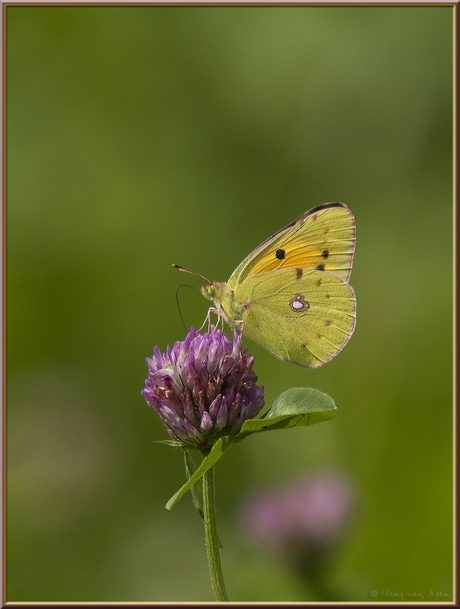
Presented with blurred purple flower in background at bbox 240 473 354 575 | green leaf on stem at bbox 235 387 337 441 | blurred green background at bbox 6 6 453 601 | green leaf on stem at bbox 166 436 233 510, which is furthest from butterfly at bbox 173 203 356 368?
blurred green background at bbox 6 6 453 601

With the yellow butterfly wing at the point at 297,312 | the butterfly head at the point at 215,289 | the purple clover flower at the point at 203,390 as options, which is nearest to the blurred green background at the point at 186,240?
the yellow butterfly wing at the point at 297,312

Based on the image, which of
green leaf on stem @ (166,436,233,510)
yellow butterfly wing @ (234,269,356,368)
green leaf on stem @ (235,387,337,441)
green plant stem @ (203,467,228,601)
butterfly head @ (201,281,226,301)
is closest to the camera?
green plant stem @ (203,467,228,601)

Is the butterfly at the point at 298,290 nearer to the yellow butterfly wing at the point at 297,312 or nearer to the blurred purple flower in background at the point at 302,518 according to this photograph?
the yellow butterfly wing at the point at 297,312

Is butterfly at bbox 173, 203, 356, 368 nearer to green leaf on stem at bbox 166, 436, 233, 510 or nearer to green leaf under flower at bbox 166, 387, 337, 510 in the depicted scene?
green leaf under flower at bbox 166, 387, 337, 510

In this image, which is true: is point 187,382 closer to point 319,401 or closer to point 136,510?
point 319,401

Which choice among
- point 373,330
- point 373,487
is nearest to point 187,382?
point 373,487

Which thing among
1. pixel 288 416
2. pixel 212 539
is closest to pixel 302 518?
pixel 288 416

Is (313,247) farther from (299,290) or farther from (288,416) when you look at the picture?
(288,416)
